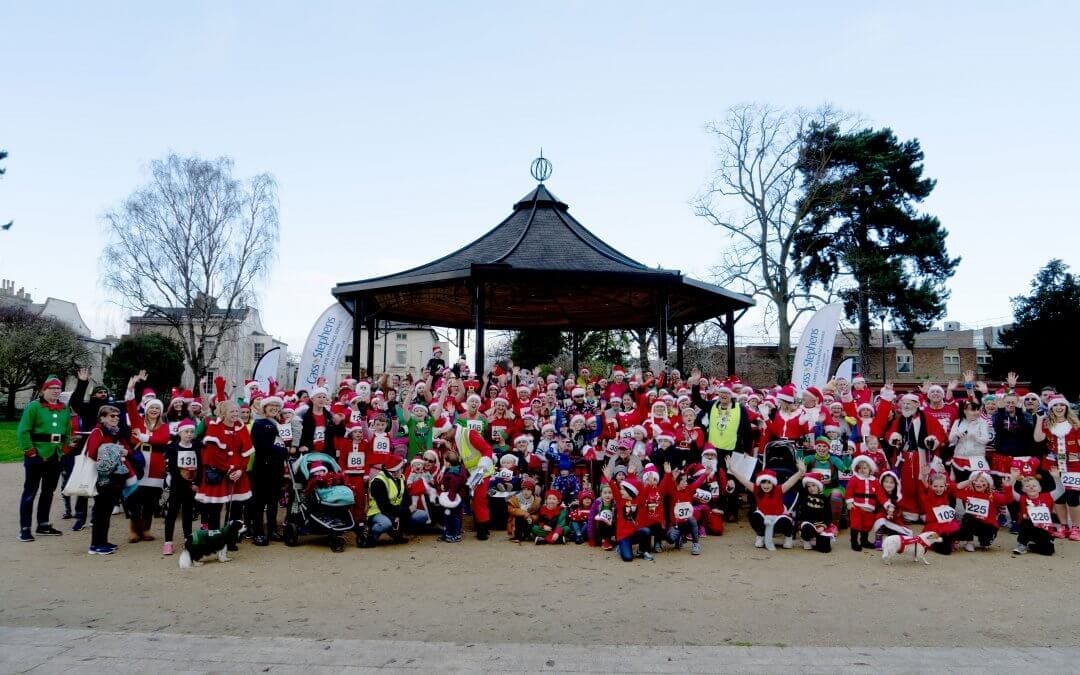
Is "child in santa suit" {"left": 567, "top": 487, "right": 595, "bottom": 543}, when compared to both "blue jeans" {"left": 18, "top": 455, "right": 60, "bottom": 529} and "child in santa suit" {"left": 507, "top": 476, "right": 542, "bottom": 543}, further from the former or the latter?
"blue jeans" {"left": 18, "top": 455, "right": 60, "bottom": 529}

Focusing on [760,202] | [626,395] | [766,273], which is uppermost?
[760,202]

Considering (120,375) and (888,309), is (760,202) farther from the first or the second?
(120,375)

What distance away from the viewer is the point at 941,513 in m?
7.91

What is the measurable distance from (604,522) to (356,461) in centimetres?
317

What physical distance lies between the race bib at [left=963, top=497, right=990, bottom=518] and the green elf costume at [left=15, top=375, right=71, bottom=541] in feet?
36.7

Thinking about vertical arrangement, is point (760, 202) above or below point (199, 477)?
above

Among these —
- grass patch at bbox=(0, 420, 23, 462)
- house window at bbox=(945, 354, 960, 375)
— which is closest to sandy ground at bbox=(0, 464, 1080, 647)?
grass patch at bbox=(0, 420, 23, 462)

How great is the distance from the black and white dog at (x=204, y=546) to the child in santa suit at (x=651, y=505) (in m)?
4.54

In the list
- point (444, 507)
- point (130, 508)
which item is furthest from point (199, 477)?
point (444, 507)

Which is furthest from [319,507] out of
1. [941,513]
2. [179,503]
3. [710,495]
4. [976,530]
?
[976,530]

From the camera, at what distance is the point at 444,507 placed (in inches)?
334

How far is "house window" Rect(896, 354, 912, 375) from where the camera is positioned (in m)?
48.7

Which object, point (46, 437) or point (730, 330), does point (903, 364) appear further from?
point (46, 437)

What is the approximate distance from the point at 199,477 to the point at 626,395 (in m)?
6.05
